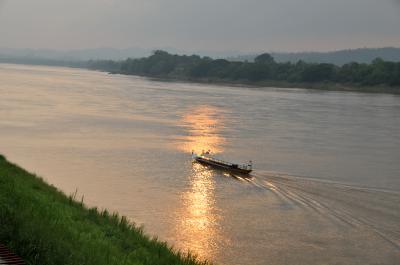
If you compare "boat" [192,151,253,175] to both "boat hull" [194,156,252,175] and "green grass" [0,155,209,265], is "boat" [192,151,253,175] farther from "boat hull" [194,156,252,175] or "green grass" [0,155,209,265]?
"green grass" [0,155,209,265]

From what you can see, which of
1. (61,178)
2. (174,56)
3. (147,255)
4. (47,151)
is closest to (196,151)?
(47,151)

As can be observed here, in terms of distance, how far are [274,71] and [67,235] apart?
95.5 m

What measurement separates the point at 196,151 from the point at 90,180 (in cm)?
824

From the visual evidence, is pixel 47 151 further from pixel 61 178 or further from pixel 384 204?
pixel 384 204

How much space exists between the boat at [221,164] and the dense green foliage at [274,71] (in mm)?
65301

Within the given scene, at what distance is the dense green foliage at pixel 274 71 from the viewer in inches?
3312

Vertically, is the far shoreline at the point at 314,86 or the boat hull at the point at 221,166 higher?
the far shoreline at the point at 314,86

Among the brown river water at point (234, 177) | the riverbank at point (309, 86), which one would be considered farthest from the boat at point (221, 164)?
the riverbank at point (309, 86)

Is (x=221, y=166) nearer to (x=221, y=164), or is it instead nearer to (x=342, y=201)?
(x=221, y=164)

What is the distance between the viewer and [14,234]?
606cm

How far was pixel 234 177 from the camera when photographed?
20906mm

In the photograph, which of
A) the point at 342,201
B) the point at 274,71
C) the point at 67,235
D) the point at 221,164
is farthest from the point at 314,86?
the point at 67,235

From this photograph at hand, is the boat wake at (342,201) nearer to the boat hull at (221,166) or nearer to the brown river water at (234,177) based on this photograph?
the brown river water at (234,177)

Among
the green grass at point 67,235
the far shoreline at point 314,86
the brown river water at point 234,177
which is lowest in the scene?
the brown river water at point 234,177
